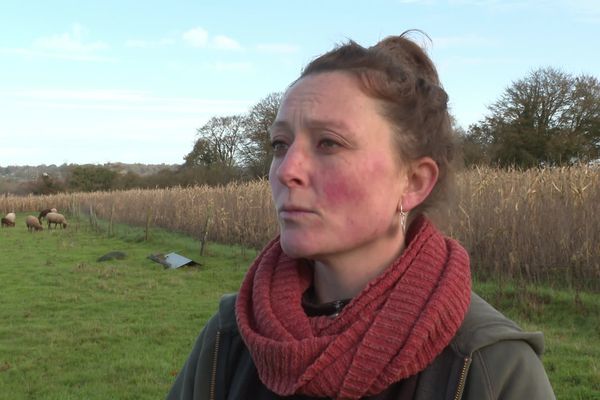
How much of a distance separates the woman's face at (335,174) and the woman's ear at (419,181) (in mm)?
63

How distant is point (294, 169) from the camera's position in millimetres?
1573

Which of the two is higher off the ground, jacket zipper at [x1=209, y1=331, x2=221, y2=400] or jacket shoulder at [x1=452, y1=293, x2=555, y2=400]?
jacket shoulder at [x1=452, y1=293, x2=555, y2=400]

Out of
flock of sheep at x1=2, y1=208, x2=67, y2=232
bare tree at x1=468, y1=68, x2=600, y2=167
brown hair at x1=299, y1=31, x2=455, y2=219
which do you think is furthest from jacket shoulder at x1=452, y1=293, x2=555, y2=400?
flock of sheep at x1=2, y1=208, x2=67, y2=232

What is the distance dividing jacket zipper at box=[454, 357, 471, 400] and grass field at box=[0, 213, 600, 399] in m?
4.03

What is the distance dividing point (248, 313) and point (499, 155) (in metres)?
25.3

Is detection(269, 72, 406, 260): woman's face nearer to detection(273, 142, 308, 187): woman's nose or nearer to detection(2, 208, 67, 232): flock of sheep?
detection(273, 142, 308, 187): woman's nose

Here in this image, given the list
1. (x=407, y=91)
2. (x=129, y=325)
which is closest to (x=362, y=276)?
(x=407, y=91)

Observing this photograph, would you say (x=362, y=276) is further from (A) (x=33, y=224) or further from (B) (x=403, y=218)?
(A) (x=33, y=224)

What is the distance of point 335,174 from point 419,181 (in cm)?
30

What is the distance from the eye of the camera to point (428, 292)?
1521mm

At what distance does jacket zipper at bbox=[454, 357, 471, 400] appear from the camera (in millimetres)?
1368

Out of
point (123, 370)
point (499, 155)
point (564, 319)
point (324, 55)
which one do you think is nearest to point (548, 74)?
point (499, 155)

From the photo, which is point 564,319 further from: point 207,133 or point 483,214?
point 207,133

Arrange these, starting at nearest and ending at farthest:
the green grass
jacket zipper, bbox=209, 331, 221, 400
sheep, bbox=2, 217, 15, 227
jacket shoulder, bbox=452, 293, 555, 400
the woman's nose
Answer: jacket shoulder, bbox=452, 293, 555, 400, the woman's nose, jacket zipper, bbox=209, 331, 221, 400, the green grass, sheep, bbox=2, 217, 15, 227
